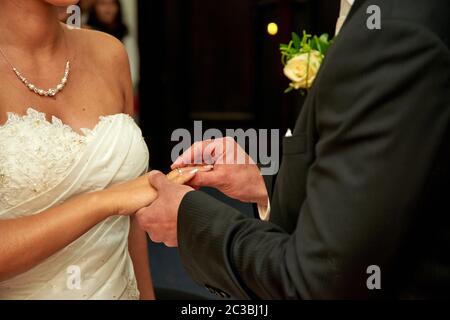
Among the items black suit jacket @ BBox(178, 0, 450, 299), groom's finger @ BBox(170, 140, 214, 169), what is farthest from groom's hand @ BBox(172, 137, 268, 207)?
black suit jacket @ BBox(178, 0, 450, 299)

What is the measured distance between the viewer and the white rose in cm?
261

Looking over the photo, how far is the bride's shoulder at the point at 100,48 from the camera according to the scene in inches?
78.8

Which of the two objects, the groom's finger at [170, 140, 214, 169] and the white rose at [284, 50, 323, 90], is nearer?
the groom's finger at [170, 140, 214, 169]

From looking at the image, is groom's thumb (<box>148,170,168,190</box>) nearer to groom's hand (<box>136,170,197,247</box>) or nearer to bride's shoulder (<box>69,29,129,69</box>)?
groom's hand (<box>136,170,197,247</box>)

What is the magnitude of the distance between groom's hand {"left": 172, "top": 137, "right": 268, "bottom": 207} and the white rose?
3.06ft

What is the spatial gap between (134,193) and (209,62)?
4.78m

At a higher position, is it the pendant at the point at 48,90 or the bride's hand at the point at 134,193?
the pendant at the point at 48,90

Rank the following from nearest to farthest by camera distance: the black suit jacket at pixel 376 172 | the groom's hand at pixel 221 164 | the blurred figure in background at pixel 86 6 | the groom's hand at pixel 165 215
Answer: the black suit jacket at pixel 376 172 < the groom's hand at pixel 165 215 < the groom's hand at pixel 221 164 < the blurred figure in background at pixel 86 6

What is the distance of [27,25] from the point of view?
1804mm

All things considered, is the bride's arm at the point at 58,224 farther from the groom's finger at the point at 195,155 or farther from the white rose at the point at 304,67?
the white rose at the point at 304,67


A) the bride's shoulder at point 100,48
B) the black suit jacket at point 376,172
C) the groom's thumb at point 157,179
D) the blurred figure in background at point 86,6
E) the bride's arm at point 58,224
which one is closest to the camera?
the black suit jacket at point 376,172

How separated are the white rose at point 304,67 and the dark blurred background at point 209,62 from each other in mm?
2613

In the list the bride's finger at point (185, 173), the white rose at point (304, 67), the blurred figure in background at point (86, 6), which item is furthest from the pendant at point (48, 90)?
the blurred figure in background at point (86, 6)

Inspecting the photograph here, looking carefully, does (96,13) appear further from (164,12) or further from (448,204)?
(448,204)
